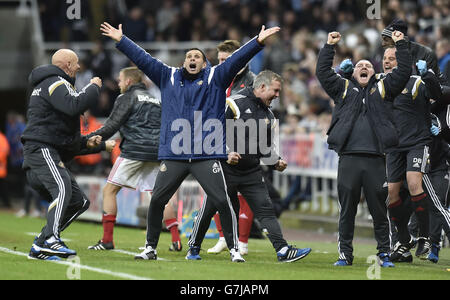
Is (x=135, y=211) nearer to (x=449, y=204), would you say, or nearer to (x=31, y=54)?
(x=449, y=204)

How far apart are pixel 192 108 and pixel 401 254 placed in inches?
130

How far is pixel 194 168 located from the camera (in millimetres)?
10938

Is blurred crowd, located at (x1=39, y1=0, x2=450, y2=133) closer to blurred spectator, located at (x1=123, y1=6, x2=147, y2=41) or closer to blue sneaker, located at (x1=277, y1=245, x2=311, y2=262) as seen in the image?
blurred spectator, located at (x1=123, y1=6, x2=147, y2=41)

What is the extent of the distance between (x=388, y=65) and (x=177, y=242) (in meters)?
3.67

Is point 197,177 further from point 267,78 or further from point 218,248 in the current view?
point 218,248

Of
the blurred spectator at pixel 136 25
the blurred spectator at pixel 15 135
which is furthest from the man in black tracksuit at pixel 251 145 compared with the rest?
the blurred spectator at pixel 136 25

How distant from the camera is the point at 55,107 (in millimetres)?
10914

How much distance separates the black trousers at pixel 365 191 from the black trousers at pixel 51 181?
3.11 m

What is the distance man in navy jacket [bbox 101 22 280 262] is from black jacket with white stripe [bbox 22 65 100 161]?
75 centimetres

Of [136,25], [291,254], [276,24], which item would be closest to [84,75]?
[136,25]

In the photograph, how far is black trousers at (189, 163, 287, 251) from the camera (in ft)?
36.9

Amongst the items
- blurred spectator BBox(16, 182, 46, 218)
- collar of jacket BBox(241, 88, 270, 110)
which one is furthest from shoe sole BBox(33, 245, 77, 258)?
blurred spectator BBox(16, 182, 46, 218)

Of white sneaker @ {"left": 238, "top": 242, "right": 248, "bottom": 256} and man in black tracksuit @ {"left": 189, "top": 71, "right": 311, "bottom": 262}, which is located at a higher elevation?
man in black tracksuit @ {"left": 189, "top": 71, "right": 311, "bottom": 262}
